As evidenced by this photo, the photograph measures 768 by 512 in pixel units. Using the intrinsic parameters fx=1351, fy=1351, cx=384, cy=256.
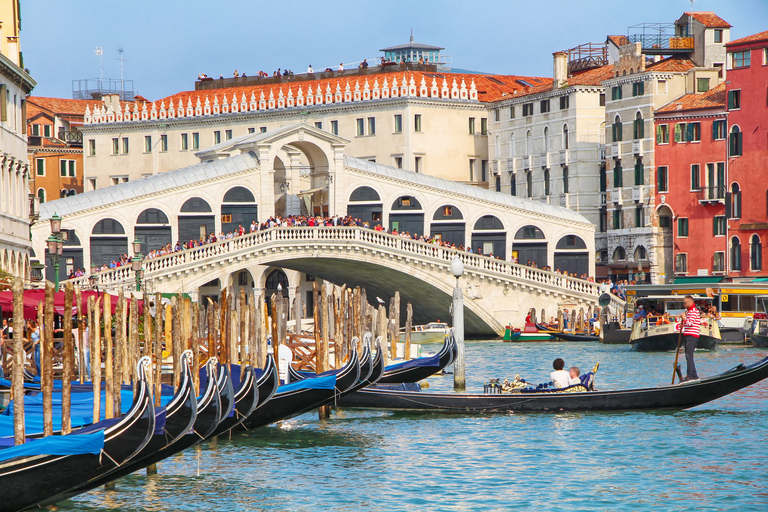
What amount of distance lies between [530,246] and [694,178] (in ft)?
17.0

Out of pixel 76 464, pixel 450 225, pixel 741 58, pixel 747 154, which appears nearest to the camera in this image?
pixel 76 464

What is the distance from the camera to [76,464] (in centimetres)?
993

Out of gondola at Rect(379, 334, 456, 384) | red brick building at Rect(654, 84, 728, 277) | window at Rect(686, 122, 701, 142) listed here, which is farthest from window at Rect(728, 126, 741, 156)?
gondola at Rect(379, 334, 456, 384)

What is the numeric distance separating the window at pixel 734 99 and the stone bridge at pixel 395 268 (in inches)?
249

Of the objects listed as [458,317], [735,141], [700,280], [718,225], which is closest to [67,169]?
[718,225]

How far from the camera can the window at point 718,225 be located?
38.6 m

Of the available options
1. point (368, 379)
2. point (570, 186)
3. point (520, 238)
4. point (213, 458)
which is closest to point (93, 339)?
point (213, 458)

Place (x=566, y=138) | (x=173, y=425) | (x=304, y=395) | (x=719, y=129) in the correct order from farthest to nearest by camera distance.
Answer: (x=566, y=138) → (x=719, y=129) → (x=304, y=395) → (x=173, y=425)

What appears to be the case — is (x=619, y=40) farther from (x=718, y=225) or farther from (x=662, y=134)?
(x=718, y=225)

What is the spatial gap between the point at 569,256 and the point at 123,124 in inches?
724

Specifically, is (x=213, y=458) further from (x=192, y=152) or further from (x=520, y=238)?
(x=192, y=152)

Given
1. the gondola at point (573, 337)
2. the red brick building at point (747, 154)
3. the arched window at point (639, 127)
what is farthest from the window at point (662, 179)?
the gondola at point (573, 337)

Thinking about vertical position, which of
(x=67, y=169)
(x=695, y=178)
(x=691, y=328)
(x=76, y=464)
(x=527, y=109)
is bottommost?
(x=76, y=464)

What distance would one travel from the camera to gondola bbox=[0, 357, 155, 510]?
9.63 metres
